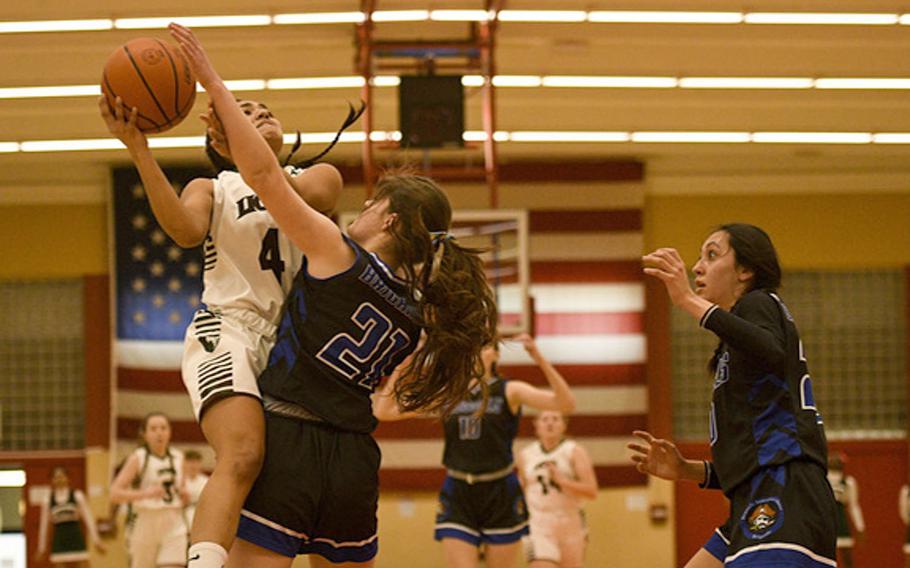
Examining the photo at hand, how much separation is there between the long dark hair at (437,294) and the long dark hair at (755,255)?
3.16 feet

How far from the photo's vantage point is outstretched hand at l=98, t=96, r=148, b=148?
381 cm

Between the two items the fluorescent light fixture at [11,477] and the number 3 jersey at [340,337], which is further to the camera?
the fluorescent light fixture at [11,477]

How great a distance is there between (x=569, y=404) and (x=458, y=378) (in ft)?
16.1

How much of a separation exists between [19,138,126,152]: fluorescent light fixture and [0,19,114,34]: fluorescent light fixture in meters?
3.36

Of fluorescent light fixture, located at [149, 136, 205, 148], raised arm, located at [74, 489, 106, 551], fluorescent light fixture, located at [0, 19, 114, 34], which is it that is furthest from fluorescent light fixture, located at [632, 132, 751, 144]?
raised arm, located at [74, 489, 106, 551]

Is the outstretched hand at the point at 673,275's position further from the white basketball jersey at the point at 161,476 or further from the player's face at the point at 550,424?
the white basketball jersey at the point at 161,476

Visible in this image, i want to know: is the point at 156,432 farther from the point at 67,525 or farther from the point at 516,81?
the point at 516,81

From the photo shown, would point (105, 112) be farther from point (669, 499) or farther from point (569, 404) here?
point (669, 499)

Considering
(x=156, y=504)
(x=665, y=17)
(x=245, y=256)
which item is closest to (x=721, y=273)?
(x=245, y=256)

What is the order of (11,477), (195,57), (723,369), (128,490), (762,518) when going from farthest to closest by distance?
1. (128,490)
2. (11,477)
3. (723,369)
4. (762,518)
5. (195,57)

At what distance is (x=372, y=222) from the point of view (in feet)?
13.0

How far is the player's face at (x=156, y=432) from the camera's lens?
11.5 m

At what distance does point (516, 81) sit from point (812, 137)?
3.83 meters

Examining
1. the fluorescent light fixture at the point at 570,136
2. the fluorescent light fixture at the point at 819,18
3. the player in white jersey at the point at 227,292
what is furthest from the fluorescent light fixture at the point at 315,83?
the player in white jersey at the point at 227,292
